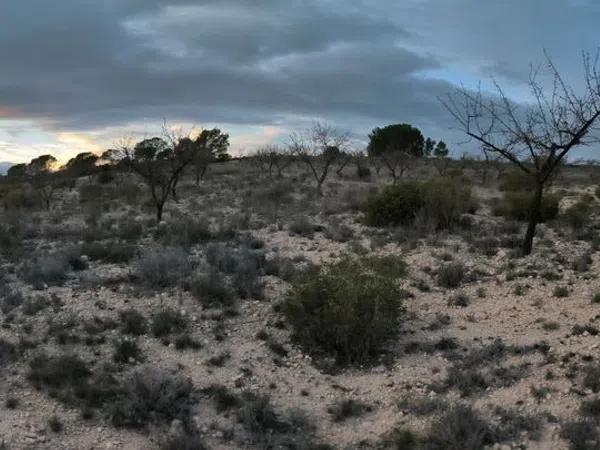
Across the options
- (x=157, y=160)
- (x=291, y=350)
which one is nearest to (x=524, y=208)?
(x=291, y=350)

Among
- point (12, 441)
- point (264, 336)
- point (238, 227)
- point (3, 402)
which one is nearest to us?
point (12, 441)

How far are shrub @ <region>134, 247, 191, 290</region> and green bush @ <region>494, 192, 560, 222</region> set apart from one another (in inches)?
432

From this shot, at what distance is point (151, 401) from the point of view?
299 inches

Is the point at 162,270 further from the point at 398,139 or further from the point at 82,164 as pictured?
the point at 398,139

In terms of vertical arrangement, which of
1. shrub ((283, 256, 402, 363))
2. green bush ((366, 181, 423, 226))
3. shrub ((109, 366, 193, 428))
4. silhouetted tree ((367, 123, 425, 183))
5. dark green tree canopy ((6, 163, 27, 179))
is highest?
silhouetted tree ((367, 123, 425, 183))

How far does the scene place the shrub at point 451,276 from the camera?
467 inches

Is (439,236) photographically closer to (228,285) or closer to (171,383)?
(228,285)

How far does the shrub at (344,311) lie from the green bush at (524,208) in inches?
424

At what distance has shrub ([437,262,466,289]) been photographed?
38.9ft

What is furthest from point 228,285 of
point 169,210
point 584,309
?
point 169,210

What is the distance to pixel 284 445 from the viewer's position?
23.0 feet

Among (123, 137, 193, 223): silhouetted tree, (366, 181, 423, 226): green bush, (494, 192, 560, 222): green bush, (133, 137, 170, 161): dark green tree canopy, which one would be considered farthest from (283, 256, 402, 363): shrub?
(133, 137, 170, 161): dark green tree canopy

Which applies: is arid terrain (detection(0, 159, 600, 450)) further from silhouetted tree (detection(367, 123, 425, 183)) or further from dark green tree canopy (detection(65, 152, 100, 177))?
silhouetted tree (detection(367, 123, 425, 183))

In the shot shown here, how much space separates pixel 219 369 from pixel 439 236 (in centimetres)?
852
